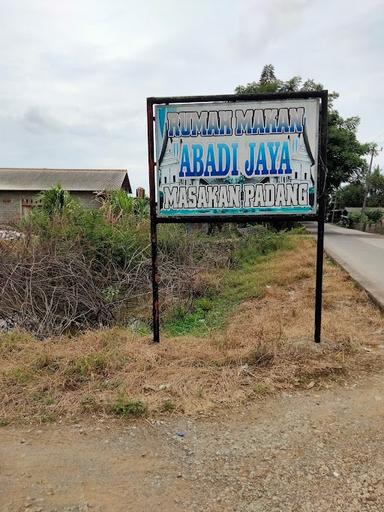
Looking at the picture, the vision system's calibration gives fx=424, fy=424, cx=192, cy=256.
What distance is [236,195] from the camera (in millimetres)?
4188

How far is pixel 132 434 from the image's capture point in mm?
2803

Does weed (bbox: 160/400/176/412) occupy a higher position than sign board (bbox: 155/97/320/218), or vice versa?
sign board (bbox: 155/97/320/218)

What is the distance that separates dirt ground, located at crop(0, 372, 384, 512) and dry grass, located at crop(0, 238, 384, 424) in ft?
0.66

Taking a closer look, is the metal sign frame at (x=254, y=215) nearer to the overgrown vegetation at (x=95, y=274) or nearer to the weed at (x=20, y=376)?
the weed at (x=20, y=376)

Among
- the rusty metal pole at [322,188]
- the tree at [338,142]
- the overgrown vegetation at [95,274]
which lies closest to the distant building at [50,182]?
the tree at [338,142]

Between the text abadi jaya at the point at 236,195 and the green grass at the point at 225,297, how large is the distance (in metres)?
1.77

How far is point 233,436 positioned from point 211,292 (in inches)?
221

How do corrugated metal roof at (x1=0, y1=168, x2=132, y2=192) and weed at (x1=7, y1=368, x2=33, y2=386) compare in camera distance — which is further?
corrugated metal roof at (x1=0, y1=168, x2=132, y2=192)

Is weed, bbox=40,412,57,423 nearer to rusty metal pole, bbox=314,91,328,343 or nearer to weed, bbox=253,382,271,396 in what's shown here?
weed, bbox=253,382,271,396

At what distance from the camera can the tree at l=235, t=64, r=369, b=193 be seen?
28.4 meters

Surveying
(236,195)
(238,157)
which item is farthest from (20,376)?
(238,157)

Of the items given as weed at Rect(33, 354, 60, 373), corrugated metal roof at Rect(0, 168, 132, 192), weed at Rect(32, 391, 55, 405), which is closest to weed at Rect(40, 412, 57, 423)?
weed at Rect(32, 391, 55, 405)

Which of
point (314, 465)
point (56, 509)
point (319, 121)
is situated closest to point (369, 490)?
point (314, 465)

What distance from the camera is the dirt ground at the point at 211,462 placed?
2.19m
